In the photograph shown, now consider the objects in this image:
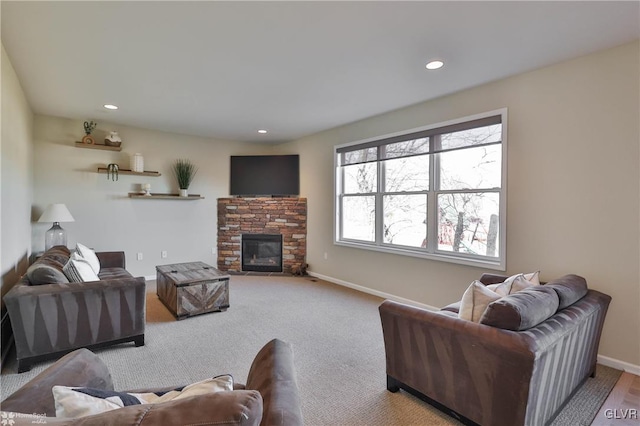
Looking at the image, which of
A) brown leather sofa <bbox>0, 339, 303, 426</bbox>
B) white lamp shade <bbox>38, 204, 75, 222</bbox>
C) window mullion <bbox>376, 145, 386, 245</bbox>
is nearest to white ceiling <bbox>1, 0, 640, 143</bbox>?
window mullion <bbox>376, 145, 386, 245</bbox>

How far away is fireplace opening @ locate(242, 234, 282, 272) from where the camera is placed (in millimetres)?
6070

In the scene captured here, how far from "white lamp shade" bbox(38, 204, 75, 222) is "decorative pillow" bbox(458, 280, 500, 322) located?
16.1 feet

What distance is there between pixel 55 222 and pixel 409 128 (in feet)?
16.3

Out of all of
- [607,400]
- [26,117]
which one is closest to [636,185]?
[607,400]

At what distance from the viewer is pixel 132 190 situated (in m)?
5.23

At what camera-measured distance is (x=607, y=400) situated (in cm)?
212

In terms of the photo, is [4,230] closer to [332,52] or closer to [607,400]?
[332,52]

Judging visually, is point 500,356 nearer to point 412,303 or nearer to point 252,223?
point 412,303

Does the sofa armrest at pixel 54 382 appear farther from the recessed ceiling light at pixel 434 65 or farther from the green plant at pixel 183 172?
the green plant at pixel 183 172

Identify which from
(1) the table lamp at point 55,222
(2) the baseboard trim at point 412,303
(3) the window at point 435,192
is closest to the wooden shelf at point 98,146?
(1) the table lamp at point 55,222

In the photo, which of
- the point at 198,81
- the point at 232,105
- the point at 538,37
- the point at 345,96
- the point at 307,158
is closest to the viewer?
the point at 538,37

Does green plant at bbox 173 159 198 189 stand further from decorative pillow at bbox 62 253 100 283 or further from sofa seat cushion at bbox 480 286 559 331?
sofa seat cushion at bbox 480 286 559 331

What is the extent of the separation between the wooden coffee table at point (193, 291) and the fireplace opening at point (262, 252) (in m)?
2.06

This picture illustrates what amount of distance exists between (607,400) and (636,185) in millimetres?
1610
